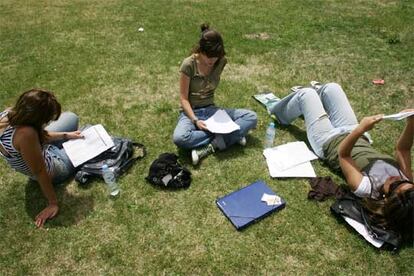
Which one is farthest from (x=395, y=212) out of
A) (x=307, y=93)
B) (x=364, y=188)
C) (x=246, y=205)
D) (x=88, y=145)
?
(x=88, y=145)

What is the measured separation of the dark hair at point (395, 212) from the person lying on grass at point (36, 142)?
3.33 meters

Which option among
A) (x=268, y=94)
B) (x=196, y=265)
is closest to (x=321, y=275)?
(x=196, y=265)

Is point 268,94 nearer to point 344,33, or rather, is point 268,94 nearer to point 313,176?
point 313,176

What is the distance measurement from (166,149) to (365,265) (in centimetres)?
279

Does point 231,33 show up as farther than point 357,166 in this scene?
Yes

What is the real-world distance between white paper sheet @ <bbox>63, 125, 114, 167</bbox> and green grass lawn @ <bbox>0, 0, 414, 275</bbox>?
0.36 meters

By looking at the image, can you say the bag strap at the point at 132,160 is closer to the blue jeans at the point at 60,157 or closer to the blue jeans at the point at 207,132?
the blue jeans at the point at 207,132

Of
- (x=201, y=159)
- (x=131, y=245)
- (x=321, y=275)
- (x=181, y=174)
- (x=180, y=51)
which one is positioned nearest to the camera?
(x=321, y=275)

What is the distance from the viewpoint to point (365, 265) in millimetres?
3895

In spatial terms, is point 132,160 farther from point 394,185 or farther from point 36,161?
point 394,185

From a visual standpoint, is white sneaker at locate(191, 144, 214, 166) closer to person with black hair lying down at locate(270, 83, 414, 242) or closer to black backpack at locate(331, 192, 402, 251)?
person with black hair lying down at locate(270, 83, 414, 242)

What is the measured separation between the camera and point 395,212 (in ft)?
12.3

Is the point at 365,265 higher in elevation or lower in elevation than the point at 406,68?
lower

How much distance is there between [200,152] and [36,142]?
2.02 meters
